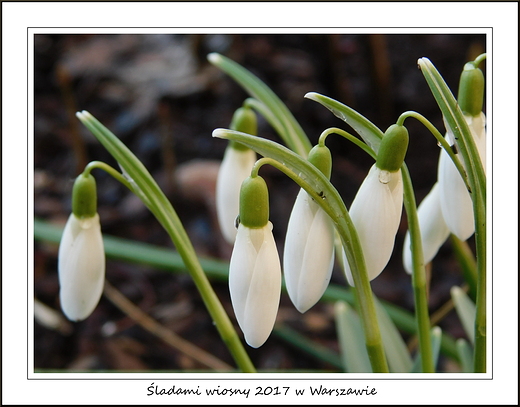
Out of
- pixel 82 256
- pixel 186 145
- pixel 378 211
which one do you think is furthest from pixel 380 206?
pixel 186 145

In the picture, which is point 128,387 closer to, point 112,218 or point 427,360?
point 427,360

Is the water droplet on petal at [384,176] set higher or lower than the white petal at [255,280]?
higher

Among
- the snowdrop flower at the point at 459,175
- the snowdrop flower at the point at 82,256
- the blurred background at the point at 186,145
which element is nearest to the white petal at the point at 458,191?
the snowdrop flower at the point at 459,175

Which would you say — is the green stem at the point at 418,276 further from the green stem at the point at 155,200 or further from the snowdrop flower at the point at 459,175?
the green stem at the point at 155,200

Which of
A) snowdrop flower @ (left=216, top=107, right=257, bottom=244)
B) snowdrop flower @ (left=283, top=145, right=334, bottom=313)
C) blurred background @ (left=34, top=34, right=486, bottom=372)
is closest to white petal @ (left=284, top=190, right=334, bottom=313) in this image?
snowdrop flower @ (left=283, top=145, right=334, bottom=313)

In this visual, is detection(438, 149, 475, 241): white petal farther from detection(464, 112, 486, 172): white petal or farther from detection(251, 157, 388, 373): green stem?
detection(251, 157, 388, 373): green stem

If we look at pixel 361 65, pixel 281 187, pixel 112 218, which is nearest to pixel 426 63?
pixel 281 187
